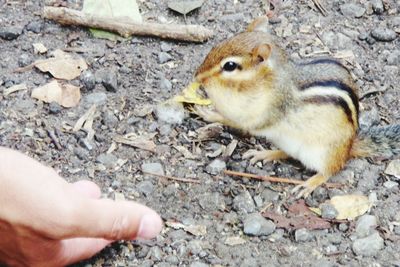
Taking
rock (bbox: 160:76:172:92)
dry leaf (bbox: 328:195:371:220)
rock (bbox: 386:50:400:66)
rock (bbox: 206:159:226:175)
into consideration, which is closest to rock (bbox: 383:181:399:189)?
dry leaf (bbox: 328:195:371:220)

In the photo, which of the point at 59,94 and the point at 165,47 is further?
the point at 165,47

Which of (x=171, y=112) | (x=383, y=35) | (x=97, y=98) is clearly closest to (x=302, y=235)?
(x=171, y=112)

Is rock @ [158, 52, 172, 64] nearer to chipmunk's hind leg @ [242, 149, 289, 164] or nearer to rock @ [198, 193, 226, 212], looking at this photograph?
chipmunk's hind leg @ [242, 149, 289, 164]

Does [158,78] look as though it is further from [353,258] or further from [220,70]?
[353,258]

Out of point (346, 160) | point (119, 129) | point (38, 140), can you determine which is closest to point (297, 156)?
point (346, 160)

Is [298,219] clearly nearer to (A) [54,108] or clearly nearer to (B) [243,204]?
(B) [243,204]

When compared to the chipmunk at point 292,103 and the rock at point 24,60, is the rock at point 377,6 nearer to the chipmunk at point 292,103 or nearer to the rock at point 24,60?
the chipmunk at point 292,103

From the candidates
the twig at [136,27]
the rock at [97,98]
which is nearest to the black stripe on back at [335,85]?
the twig at [136,27]
